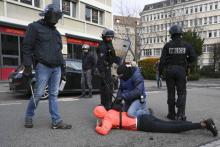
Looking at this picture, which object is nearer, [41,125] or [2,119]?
[41,125]

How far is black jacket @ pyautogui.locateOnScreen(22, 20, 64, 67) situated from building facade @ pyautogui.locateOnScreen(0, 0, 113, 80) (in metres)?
16.4

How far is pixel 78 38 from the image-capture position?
1147 inches

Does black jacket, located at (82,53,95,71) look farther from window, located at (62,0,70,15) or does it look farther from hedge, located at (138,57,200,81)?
hedge, located at (138,57,200,81)

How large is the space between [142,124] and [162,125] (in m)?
0.36

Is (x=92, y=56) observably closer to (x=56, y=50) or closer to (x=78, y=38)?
(x=56, y=50)

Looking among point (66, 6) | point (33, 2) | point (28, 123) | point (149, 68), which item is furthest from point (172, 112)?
point (149, 68)

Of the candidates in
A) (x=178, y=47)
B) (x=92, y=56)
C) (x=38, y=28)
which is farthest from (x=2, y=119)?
(x=92, y=56)

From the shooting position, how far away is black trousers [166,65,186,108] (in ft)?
23.4

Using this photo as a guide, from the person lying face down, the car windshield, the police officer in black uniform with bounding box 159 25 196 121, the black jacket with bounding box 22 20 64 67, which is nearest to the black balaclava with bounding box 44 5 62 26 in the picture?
the black jacket with bounding box 22 20 64 67

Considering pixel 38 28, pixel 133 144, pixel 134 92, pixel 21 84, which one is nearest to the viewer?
pixel 133 144

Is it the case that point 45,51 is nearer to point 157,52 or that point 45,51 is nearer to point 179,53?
point 179,53

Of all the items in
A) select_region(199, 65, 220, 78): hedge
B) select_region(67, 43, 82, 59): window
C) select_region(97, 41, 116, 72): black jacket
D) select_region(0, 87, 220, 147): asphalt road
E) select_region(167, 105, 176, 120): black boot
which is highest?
select_region(67, 43, 82, 59): window

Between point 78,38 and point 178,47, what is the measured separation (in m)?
22.6

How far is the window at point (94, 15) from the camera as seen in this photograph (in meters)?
31.6
